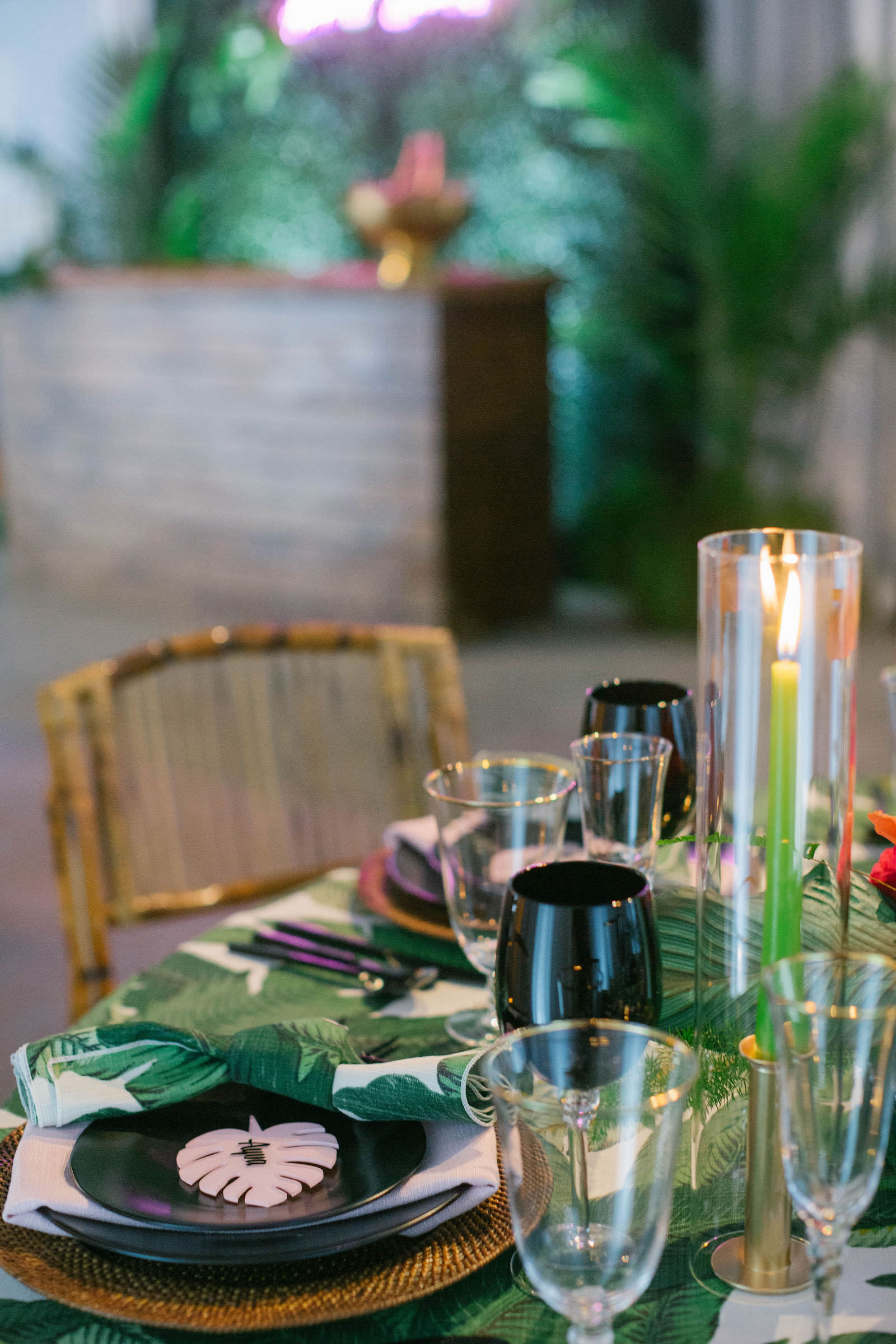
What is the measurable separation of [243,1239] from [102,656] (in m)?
3.86

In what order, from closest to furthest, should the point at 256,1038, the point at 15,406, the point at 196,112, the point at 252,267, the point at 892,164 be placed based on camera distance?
1. the point at 256,1038
2. the point at 892,164
3. the point at 252,267
4. the point at 15,406
5. the point at 196,112

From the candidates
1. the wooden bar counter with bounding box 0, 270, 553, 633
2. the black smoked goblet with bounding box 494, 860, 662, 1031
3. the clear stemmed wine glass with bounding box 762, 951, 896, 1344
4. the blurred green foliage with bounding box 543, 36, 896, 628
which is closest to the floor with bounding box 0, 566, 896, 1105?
the wooden bar counter with bounding box 0, 270, 553, 633

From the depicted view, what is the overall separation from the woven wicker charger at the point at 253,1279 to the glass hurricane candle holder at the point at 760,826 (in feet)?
0.36

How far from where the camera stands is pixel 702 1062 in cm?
68

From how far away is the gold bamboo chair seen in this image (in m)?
1.44

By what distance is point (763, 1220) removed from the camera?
0.64m

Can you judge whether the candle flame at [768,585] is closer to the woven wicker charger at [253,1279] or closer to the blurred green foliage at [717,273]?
the woven wicker charger at [253,1279]

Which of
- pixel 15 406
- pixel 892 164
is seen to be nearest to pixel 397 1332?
pixel 892 164

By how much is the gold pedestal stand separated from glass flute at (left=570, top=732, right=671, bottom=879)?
0.23m

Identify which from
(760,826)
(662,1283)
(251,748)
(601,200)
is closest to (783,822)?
(760,826)

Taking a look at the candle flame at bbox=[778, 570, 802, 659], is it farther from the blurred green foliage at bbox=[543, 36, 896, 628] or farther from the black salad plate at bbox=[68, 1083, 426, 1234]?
the blurred green foliage at bbox=[543, 36, 896, 628]

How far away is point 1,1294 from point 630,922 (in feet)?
1.06

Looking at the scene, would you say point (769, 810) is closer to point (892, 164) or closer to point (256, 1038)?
point (256, 1038)

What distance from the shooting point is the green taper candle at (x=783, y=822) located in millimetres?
594
